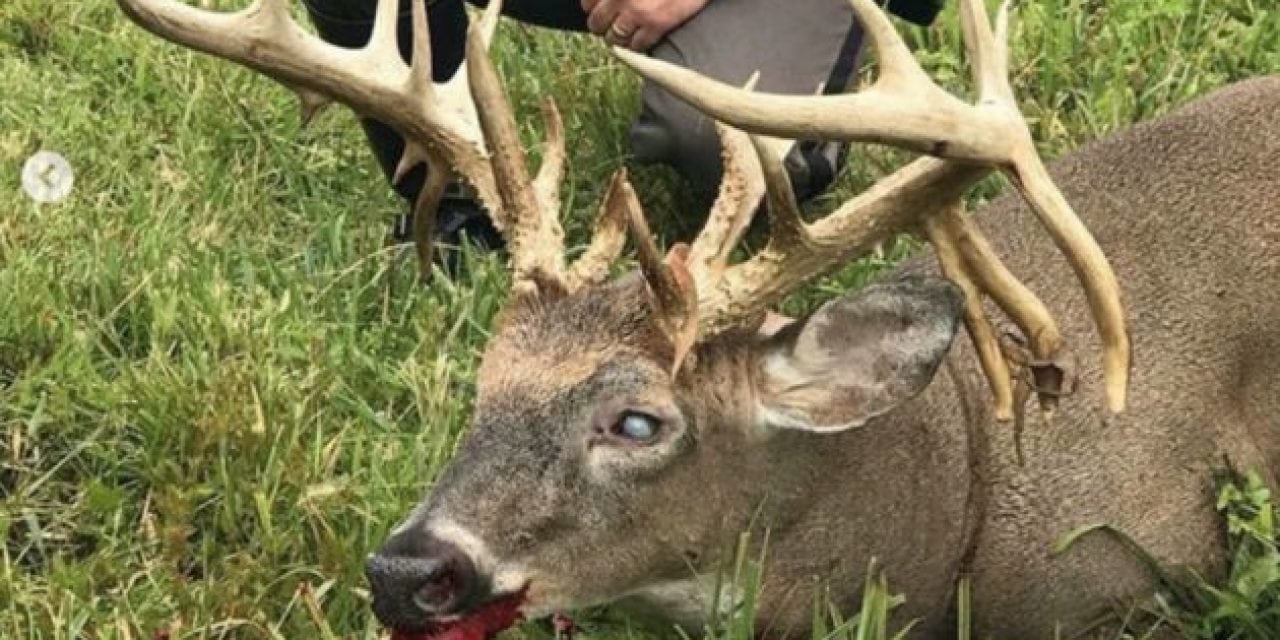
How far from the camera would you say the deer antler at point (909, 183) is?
3.28 m

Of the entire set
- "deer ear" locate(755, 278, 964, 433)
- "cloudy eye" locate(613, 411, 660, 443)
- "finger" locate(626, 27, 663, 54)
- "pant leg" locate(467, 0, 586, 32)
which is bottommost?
"pant leg" locate(467, 0, 586, 32)

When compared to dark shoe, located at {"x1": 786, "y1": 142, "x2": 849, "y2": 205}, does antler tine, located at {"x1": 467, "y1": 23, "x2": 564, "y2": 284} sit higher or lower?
higher

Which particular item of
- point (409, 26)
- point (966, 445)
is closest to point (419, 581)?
point (966, 445)

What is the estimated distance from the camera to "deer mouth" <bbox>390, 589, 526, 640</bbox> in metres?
3.62

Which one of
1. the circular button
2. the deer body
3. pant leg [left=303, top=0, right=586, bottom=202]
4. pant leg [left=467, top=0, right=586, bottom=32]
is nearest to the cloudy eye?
the deer body

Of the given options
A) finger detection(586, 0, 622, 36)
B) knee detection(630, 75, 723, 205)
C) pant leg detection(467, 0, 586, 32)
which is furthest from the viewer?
pant leg detection(467, 0, 586, 32)

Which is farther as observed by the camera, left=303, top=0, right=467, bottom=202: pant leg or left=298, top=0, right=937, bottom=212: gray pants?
left=303, top=0, right=467, bottom=202: pant leg

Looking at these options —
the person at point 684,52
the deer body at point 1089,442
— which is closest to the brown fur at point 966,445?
the deer body at point 1089,442

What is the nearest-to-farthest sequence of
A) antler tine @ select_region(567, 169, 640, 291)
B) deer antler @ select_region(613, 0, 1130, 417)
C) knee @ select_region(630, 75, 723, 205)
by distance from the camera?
deer antler @ select_region(613, 0, 1130, 417) < antler tine @ select_region(567, 169, 640, 291) < knee @ select_region(630, 75, 723, 205)

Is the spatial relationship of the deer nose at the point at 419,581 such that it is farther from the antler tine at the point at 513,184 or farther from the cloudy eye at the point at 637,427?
the antler tine at the point at 513,184

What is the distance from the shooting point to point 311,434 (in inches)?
183

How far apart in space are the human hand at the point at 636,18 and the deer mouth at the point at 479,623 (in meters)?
1.97

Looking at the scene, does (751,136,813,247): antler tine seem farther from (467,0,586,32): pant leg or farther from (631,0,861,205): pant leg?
(467,0,586,32): pant leg

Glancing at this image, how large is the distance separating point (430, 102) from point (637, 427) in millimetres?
639
